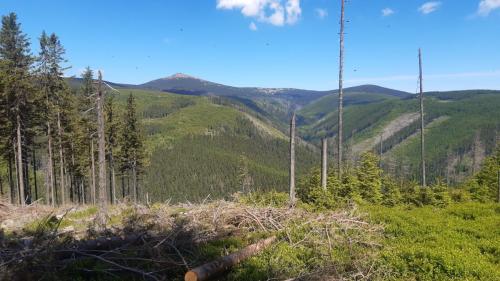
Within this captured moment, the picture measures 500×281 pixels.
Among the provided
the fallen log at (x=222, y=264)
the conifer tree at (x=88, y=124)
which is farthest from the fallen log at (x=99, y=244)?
the conifer tree at (x=88, y=124)

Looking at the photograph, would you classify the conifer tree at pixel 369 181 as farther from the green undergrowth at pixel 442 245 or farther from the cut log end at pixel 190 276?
the cut log end at pixel 190 276

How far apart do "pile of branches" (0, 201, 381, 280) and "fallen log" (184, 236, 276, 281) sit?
0.53m

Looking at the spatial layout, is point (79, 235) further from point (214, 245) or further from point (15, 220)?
point (15, 220)

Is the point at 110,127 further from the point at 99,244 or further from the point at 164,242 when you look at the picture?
the point at 164,242

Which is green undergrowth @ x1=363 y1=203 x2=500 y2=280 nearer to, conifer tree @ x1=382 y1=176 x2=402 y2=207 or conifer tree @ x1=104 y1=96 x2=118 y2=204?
conifer tree @ x1=382 y1=176 x2=402 y2=207

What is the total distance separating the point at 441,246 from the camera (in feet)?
33.3

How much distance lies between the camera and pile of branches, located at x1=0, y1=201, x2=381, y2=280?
24.9 feet

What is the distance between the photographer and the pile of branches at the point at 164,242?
7.58 metres

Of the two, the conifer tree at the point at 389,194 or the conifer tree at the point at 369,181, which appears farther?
the conifer tree at the point at 369,181

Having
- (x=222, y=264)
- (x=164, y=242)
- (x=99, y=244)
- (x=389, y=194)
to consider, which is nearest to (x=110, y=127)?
(x=389, y=194)

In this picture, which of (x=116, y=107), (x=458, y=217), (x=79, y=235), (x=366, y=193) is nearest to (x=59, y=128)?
(x=116, y=107)

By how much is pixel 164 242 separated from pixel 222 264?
2334mm

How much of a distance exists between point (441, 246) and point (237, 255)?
5880mm

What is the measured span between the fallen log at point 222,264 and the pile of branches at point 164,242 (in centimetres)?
53
